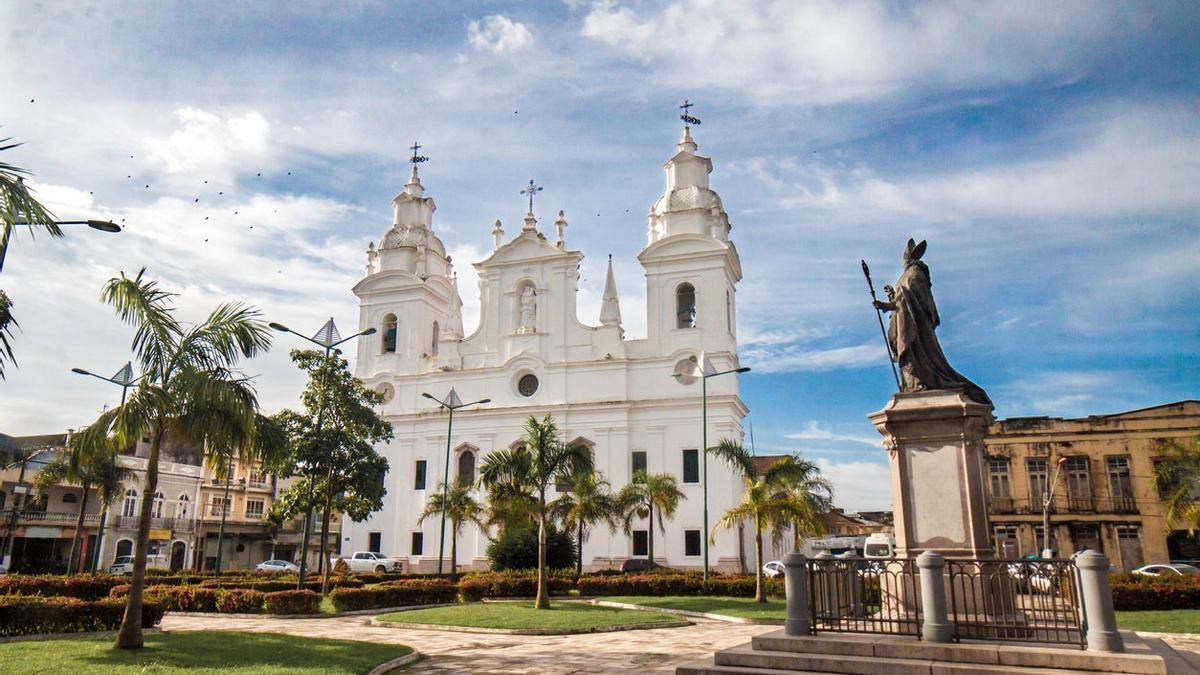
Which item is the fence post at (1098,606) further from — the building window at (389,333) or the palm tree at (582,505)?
the building window at (389,333)

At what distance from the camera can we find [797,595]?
32.8ft

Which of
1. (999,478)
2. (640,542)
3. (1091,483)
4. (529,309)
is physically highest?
(529,309)

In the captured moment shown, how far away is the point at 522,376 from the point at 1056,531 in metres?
27.6

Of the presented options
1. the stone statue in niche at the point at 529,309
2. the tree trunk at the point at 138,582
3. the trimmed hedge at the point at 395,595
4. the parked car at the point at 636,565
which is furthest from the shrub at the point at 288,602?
the stone statue in niche at the point at 529,309

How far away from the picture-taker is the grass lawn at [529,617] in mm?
17438

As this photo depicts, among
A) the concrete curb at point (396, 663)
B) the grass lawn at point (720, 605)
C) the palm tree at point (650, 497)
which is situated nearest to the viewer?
the concrete curb at point (396, 663)

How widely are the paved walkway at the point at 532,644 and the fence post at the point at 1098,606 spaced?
16.6 feet

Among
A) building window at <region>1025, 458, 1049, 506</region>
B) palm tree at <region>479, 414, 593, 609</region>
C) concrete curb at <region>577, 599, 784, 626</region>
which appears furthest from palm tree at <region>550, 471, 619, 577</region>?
building window at <region>1025, 458, 1049, 506</region>

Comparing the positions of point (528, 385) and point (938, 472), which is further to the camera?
point (528, 385)

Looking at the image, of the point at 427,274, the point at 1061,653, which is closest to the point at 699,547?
the point at 427,274

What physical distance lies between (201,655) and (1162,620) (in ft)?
58.3

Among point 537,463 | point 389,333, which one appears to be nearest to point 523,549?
point 537,463

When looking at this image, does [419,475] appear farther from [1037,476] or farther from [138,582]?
[138,582]

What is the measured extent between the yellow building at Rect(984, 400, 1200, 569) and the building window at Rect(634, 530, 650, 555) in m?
16.5
